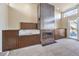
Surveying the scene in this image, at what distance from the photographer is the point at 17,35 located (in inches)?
115

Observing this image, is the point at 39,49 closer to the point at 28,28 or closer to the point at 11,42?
the point at 28,28

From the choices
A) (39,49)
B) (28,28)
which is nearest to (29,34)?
(28,28)

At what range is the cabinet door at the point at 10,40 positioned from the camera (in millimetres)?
2787

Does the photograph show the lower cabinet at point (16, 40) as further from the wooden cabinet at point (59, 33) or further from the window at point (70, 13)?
the window at point (70, 13)

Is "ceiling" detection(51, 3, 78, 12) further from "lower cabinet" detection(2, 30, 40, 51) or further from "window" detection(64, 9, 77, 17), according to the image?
"lower cabinet" detection(2, 30, 40, 51)

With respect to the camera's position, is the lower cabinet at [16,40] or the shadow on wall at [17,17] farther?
the lower cabinet at [16,40]

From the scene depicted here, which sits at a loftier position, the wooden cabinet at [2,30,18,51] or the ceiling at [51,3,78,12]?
the ceiling at [51,3,78,12]

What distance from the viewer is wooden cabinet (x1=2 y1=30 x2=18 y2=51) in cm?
277

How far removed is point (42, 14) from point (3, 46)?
4.05 feet

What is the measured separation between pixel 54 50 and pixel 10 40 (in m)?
1.17

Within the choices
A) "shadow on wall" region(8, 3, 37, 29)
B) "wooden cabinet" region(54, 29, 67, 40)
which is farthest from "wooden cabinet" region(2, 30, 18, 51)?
"wooden cabinet" region(54, 29, 67, 40)

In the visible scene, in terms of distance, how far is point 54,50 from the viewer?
2.77m

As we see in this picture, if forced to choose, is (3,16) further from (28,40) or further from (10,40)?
(28,40)

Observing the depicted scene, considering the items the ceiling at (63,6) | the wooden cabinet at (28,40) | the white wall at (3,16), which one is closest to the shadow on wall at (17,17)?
the white wall at (3,16)
